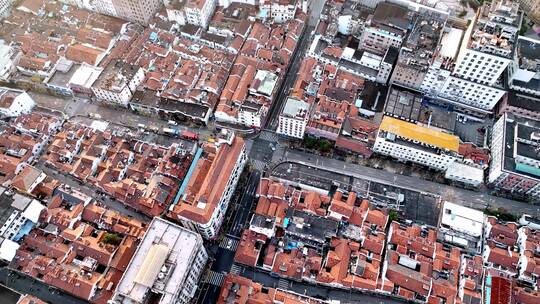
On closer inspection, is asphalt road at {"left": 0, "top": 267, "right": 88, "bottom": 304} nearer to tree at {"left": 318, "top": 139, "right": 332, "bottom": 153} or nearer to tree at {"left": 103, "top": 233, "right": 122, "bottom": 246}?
tree at {"left": 103, "top": 233, "right": 122, "bottom": 246}

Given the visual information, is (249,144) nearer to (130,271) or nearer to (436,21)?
(130,271)

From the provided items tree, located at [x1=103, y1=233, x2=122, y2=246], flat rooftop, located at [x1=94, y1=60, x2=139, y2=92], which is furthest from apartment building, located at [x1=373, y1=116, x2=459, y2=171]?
flat rooftop, located at [x1=94, y1=60, x2=139, y2=92]

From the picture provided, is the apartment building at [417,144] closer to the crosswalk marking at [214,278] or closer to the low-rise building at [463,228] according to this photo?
the low-rise building at [463,228]

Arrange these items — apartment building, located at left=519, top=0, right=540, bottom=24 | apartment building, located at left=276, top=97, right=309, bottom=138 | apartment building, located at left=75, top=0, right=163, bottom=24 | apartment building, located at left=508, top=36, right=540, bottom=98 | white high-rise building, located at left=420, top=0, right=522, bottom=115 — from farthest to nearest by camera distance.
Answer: apartment building, located at left=519, top=0, right=540, bottom=24, apartment building, located at left=75, top=0, right=163, bottom=24, apartment building, located at left=508, top=36, right=540, bottom=98, apartment building, located at left=276, top=97, right=309, bottom=138, white high-rise building, located at left=420, top=0, right=522, bottom=115

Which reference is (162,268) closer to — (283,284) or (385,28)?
(283,284)

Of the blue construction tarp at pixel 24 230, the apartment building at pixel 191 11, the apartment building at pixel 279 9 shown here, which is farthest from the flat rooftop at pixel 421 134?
the blue construction tarp at pixel 24 230
